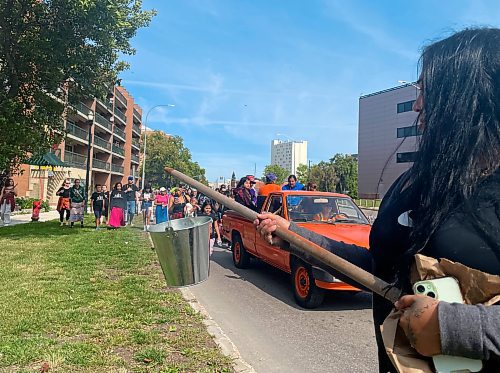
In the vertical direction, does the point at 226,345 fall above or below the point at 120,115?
below

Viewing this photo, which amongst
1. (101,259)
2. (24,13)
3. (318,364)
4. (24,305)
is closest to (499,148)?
(318,364)

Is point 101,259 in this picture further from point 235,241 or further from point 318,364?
point 318,364

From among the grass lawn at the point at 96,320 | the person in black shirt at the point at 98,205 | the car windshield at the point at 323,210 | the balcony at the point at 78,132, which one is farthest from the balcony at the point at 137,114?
the car windshield at the point at 323,210

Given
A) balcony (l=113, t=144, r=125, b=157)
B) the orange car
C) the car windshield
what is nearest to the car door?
the orange car

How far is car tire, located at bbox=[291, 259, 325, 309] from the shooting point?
643 centimetres

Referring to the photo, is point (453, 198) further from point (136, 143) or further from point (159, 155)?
point (136, 143)

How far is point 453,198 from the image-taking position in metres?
1.26

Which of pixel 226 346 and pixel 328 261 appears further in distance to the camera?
pixel 226 346

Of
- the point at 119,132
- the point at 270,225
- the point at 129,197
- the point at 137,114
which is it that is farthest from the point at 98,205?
the point at 137,114

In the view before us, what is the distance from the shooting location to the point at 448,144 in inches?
51.6

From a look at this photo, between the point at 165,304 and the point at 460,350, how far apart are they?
5.21 m

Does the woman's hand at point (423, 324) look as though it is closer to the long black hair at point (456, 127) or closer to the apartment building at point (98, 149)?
the long black hair at point (456, 127)

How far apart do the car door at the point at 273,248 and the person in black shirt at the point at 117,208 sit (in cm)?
941

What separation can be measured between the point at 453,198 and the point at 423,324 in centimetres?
38
